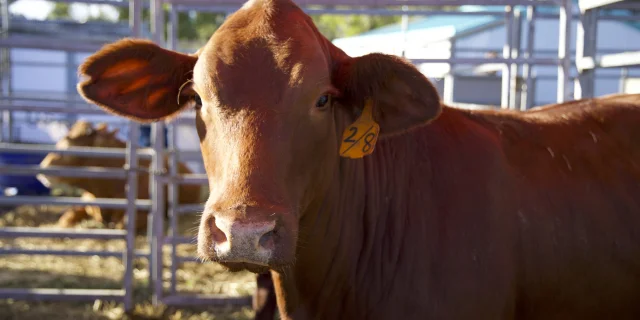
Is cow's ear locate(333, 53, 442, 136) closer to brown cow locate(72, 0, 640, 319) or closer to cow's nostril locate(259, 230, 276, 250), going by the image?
brown cow locate(72, 0, 640, 319)

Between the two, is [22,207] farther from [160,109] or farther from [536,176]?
[536,176]

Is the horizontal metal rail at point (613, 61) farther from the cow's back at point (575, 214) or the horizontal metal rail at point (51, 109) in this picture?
the horizontal metal rail at point (51, 109)

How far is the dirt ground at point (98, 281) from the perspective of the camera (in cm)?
529

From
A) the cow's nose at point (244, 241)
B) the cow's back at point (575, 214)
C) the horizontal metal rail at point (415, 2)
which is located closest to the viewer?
the cow's nose at point (244, 241)

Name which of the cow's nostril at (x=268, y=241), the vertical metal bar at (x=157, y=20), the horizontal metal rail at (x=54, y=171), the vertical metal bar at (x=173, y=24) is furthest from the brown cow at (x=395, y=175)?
the vertical metal bar at (x=173, y=24)

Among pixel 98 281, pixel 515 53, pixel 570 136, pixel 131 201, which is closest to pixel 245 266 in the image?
pixel 570 136

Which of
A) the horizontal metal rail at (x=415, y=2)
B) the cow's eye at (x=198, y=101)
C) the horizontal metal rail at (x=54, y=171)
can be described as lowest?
the horizontal metal rail at (x=54, y=171)

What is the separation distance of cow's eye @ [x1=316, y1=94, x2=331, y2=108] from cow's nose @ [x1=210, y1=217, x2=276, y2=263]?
63cm

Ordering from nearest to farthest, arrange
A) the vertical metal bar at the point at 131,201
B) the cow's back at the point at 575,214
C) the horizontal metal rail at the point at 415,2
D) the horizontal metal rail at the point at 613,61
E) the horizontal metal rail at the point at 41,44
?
the cow's back at the point at 575,214, the horizontal metal rail at the point at 613,61, the horizontal metal rail at the point at 415,2, the horizontal metal rail at the point at 41,44, the vertical metal bar at the point at 131,201

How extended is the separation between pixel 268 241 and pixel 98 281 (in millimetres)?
4534

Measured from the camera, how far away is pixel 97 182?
9.09m

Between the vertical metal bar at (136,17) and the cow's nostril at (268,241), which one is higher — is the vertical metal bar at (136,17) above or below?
above

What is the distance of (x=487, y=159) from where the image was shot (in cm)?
312

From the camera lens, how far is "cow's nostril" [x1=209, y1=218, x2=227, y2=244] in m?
2.23
